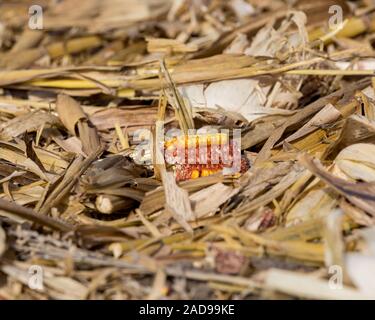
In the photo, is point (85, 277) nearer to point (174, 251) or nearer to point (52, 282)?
point (52, 282)

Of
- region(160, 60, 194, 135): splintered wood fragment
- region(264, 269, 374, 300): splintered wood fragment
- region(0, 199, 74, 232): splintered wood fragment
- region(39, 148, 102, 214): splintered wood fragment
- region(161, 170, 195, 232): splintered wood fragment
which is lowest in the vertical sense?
region(264, 269, 374, 300): splintered wood fragment

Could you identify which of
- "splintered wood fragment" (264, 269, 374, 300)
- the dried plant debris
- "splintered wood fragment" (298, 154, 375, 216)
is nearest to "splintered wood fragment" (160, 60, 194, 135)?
the dried plant debris

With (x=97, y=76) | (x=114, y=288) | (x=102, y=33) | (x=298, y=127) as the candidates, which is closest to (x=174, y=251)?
(x=114, y=288)

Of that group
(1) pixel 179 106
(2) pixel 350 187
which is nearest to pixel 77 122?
(1) pixel 179 106

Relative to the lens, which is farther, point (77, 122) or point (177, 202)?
point (77, 122)

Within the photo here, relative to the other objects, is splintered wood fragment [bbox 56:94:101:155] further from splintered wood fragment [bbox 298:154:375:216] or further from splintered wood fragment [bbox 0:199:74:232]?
splintered wood fragment [bbox 298:154:375:216]

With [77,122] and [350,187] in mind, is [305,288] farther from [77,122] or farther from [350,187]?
[77,122]

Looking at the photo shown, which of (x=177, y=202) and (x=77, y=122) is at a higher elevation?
(x=77, y=122)

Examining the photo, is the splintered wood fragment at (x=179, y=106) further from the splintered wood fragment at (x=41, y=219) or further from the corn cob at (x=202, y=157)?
the splintered wood fragment at (x=41, y=219)

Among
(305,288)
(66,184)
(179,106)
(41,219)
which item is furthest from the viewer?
(179,106)
